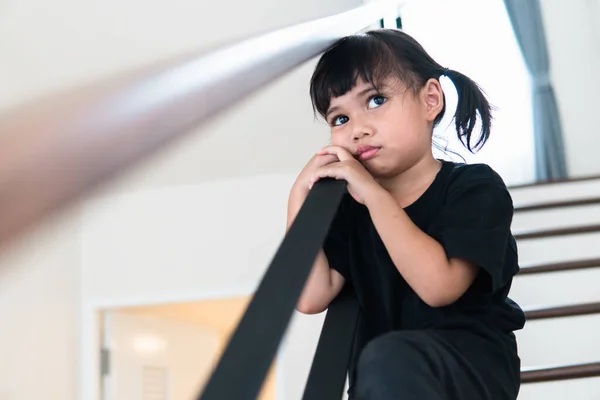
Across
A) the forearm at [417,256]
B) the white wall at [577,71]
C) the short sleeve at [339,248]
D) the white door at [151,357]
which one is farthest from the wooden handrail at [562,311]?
the white door at [151,357]

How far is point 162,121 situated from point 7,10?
11.8ft

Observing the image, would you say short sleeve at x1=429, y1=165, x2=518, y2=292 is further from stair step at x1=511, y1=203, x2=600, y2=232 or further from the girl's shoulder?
stair step at x1=511, y1=203, x2=600, y2=232

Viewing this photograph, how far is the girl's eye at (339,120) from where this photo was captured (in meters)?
1.32

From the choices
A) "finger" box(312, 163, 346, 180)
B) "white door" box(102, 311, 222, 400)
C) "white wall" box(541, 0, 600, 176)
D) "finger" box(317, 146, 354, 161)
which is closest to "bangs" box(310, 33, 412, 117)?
"finger" box(317, 146, 354, 161)

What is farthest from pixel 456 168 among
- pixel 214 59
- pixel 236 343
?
pixel 214 59

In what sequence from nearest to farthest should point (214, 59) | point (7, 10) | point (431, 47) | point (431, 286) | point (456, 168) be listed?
→ point (214, 59)
point (431, 286)
point (456, 168)
point (7, 10)
point (431, 47)

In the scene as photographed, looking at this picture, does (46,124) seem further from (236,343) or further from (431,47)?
(431,47)

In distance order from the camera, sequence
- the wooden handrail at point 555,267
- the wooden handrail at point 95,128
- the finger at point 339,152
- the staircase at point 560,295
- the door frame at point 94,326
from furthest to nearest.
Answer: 1. the door frame at point 94,326
2. the wooden handrail at point 555,267
3. the staircase at point 560,295
4. the finger at point 339,152
5. the wooden handrail at point 95,128

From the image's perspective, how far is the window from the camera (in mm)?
3910

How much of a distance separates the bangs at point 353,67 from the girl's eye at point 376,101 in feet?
0.05

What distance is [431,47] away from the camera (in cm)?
413

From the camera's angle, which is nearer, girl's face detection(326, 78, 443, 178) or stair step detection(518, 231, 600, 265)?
girl's face detection(326, 78, 443, 178)

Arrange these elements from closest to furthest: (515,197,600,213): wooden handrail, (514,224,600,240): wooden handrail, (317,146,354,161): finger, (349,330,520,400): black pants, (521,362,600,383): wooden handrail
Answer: (349,330,520,400): black pants
(317,146,354,161): finger
(521,362,600,383): wooden handrail
(514,224,600,240): wooden handrail
(515,197,600,213): wooden handrail

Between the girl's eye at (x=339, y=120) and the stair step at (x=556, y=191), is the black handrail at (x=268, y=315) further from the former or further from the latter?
the stair step at (x=556, y=191)
